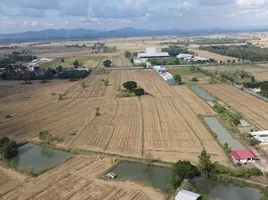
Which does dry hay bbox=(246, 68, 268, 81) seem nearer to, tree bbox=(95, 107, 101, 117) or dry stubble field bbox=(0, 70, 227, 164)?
dry stubble field bbox=(0, 70, 227, 164)

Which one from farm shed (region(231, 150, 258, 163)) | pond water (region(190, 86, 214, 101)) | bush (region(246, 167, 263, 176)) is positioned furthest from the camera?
pond water (region(190, 86, 214, 101))

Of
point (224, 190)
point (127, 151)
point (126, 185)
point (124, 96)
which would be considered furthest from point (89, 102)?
point (224, 190)

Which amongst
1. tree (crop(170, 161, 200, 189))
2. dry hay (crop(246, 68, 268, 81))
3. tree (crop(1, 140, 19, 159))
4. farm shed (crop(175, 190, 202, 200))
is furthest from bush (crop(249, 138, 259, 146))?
dry hay (crop(246, 68, 268, 81))

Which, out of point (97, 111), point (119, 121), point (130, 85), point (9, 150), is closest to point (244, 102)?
point (130, 85)

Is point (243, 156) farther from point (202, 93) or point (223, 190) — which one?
point (202, 93)

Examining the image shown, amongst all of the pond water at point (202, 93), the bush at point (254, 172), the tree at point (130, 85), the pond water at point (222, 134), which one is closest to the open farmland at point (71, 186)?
the bush at point (254, 172)

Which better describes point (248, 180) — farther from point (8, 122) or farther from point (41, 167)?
point (8, 122)
